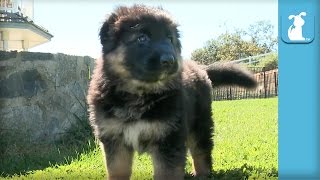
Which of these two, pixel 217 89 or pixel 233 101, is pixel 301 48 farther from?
pixel 217 89

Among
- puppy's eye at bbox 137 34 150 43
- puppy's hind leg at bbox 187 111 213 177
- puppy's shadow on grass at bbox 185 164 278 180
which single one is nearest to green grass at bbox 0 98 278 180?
puppy's shadow on grass at bbox 185 164 278 180

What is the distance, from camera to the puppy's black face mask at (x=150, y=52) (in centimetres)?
281

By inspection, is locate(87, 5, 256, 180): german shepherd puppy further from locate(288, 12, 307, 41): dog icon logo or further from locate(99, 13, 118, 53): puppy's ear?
locate(288, 12, 307, 41): dog icon logo

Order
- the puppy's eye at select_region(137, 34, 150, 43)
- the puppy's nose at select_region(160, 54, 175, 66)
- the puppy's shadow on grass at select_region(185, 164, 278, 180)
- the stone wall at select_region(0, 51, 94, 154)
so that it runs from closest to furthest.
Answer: the puppy's nose at select_region(160, 54, 175, 66), the puppy's eye at select_region(137, 34, 150, 43), the puppy's shadow on grass at select_region(185, 164, 278, 180), the stone wall at select_region(0, 51, 94, 154)

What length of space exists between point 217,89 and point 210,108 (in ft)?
0.84

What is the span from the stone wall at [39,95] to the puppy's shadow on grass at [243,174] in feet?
4.61

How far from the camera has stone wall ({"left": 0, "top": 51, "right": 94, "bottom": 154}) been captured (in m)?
4.41

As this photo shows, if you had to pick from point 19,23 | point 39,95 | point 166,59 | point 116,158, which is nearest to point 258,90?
point 166,59

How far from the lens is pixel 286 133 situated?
232cm

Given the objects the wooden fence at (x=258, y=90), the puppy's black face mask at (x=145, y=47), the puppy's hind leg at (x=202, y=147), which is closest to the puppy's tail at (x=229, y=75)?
the wooden fence at (x=258, y=90)

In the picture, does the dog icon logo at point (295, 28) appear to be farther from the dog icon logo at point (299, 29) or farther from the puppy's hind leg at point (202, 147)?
the puppy's hind leg at point (202, 147)

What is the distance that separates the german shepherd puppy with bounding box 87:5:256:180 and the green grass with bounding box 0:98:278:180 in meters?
0.51

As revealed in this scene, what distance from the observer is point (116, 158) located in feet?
10.2

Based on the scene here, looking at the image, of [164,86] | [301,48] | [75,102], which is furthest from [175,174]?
[75,102]
